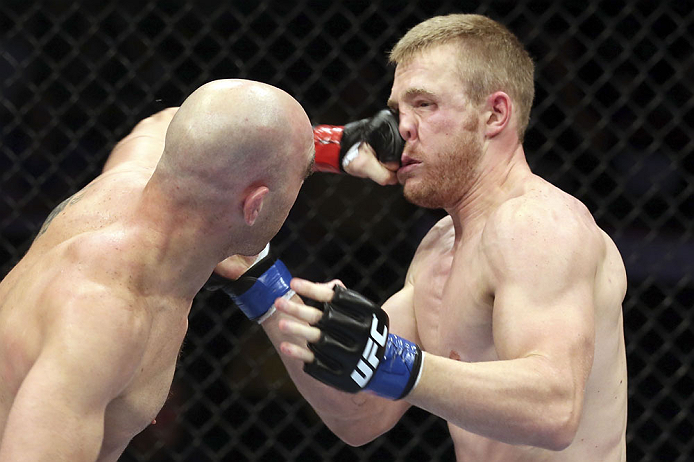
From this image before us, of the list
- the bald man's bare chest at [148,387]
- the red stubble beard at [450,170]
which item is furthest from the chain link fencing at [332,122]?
the bald man's bare chest at [148,387]

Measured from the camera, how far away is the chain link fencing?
9.04ft

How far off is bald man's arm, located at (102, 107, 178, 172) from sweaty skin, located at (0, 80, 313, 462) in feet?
0.42

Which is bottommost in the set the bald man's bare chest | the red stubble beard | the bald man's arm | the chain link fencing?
the chain link fencing

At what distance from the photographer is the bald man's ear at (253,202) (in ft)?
3.91

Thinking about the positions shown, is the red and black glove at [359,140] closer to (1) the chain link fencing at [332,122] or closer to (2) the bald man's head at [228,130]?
(2) the bald man's head at [228,130]

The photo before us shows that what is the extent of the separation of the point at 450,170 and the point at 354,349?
2.09 feet

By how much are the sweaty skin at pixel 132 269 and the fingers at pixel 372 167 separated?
0.45 metres

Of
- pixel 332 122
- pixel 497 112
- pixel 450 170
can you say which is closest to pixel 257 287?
pixel 450 170

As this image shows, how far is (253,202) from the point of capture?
120 centimetres

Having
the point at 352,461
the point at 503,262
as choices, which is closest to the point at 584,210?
the point at 503,262

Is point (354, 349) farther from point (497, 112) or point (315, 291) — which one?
point (497, 112)

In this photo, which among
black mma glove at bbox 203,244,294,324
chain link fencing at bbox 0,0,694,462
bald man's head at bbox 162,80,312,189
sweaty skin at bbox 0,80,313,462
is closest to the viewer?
sweaty skin at bbox 0,80,313,462

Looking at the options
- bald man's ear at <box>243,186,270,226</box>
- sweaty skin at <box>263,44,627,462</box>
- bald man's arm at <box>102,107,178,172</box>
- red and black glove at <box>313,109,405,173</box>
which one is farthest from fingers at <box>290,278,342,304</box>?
red and black glove at <box>313,109,405,173</box>

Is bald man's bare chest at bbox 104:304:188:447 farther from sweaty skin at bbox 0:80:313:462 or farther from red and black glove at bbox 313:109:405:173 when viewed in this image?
red and black glove at bbox 313:109:405:173
